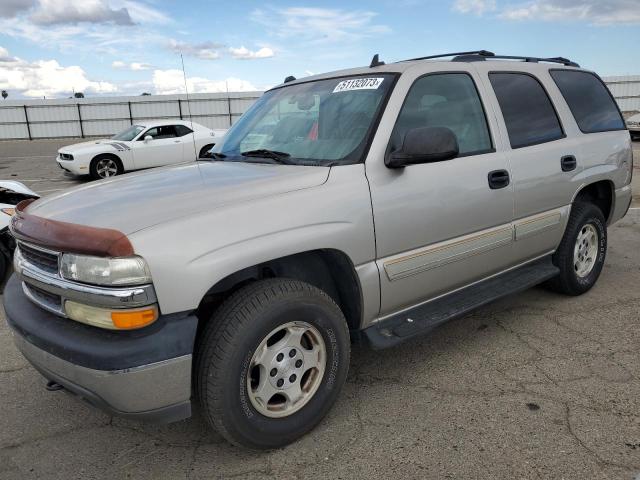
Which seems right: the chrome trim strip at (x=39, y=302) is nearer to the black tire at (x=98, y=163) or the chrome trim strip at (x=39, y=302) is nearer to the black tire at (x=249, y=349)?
the black tire at (x=249, y=349)

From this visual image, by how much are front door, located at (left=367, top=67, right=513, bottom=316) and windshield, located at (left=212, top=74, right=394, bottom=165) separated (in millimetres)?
151

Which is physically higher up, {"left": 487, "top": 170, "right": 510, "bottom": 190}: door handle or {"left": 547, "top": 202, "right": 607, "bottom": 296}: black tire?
{"left": 487, "top": 170, "right": 510, "bottom": 190}: door handle

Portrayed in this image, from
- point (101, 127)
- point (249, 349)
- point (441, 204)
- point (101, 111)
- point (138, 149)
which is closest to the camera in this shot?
point (249, 349)

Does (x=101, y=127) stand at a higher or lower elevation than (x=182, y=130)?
higher

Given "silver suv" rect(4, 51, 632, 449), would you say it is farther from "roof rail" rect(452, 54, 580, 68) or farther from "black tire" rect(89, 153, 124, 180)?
"black tire" rect(89, 153, 124, 180)

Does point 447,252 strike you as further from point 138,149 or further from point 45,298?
point 138,149

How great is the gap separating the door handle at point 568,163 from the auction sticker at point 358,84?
1624mm

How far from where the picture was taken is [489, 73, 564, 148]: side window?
3552mm

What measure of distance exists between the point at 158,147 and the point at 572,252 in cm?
1196

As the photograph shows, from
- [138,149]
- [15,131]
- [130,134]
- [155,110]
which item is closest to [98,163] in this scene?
[138,149]

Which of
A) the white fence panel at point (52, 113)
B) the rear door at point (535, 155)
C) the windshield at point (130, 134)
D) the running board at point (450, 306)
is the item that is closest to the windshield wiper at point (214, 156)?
the running board at point (450, 306)

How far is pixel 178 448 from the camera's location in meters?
2.61

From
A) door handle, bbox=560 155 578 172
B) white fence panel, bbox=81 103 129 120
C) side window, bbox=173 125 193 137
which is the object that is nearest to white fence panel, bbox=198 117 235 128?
white fence panel, bbox=81 103 129 120

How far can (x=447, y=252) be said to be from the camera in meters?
3.05
